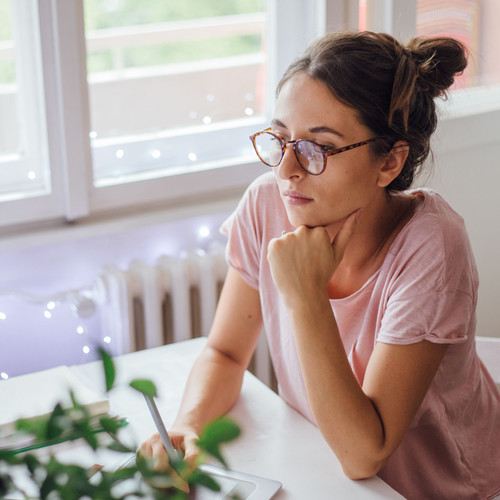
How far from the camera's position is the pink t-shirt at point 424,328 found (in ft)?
4.14

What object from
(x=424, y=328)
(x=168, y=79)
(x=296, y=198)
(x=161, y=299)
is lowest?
(x=161, y=299)

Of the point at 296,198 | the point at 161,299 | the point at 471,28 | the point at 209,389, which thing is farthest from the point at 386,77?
the point at 471,28

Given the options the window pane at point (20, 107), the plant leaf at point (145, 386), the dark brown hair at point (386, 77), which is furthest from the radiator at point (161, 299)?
the plant leaf at point (145, 386)

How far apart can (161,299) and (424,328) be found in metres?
0.89

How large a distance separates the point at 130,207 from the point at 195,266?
22 centimetres

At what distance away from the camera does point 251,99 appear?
7.32 ft

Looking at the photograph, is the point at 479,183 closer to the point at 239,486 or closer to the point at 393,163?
the point at 393,163

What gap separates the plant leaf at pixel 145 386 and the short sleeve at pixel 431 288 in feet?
2.29

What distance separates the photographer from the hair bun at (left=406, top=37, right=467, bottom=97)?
1321 mm

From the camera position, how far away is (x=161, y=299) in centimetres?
197

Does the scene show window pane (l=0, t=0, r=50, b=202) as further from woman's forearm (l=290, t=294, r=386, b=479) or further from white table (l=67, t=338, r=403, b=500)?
woman's forearm (l=290, t=294, r=386, b=479)

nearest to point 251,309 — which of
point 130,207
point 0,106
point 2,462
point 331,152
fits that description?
point 331,152

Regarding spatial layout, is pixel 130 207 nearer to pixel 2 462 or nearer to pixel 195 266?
pixel 195 266

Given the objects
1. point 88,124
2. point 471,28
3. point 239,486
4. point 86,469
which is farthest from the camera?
point 471,28
